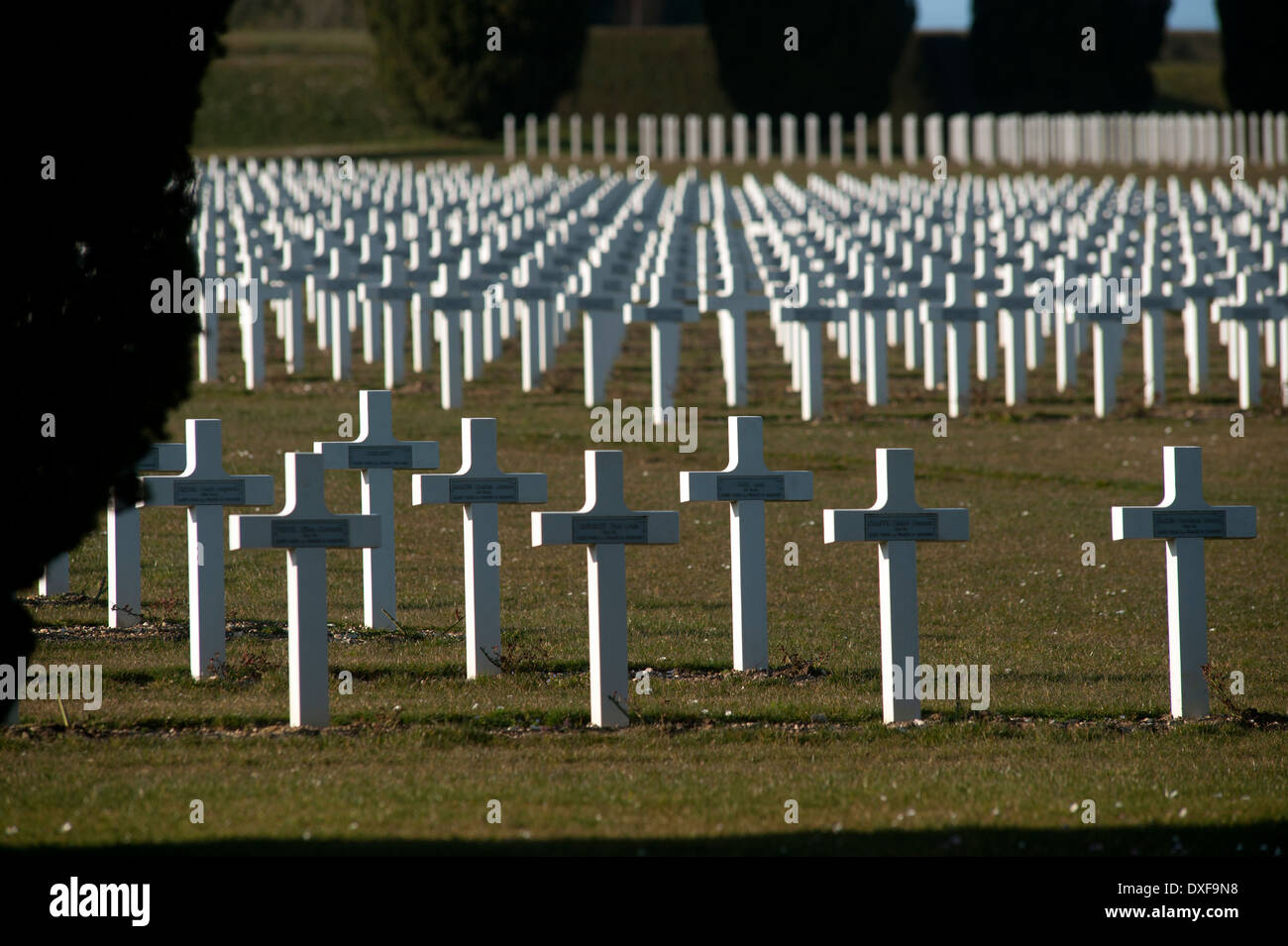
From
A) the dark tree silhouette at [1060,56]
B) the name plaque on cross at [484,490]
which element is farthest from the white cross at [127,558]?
the dark tree silhouette at [1060,56]

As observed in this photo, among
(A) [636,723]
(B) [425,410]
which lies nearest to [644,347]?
(B) [425,410]

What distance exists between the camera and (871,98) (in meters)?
57.8

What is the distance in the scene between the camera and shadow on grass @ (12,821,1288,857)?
545 cm

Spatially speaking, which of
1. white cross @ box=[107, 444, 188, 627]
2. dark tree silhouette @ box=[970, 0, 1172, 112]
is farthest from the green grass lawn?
white cross @ box=[107, 444, 188, 627]

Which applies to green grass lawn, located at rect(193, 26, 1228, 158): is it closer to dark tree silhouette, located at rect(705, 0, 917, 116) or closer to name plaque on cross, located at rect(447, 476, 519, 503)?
dark tree silhouette, located at rect(705, 0, 917, 116)

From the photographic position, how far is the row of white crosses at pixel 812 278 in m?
18.2

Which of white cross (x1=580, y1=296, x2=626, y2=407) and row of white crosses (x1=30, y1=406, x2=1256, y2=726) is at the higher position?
white cross (x1=580, y1=296, x2=626, y2=407)

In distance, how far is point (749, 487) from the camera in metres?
7.94

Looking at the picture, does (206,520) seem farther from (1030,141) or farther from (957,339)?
(1030,141)

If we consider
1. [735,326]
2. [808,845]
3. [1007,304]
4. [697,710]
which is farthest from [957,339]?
[808,845]

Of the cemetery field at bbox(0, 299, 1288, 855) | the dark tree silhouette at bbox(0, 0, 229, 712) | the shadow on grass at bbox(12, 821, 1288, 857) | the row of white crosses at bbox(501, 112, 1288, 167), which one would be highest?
the row of white crosses at bbox(501, 112, 1288, 167)

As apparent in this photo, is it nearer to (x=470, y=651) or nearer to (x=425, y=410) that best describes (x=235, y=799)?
(x=470, y=651)

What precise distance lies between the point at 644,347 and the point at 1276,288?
7437mm

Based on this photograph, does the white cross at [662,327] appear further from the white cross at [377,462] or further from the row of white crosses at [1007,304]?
the white cross at [377,462]
